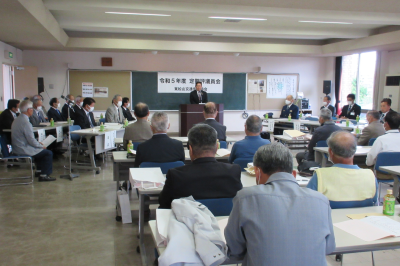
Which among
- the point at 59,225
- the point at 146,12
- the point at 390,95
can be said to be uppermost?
the point at 146,12

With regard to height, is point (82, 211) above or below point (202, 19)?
below

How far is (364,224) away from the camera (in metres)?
1.90

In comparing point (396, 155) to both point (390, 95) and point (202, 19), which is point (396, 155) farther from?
point (390, 95)

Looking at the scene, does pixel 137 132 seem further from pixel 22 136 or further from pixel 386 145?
pixel 386 145

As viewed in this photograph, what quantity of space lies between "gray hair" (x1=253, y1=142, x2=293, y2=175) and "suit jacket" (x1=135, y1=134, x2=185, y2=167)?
1.78 m

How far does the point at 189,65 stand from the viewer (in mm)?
11234

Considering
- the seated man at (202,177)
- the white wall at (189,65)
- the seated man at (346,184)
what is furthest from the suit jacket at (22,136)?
the white wall at (189,65)

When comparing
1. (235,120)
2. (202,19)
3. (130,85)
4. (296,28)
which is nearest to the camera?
(202,19)

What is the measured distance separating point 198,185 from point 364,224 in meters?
0.97

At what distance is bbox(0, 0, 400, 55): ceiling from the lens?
6.27m

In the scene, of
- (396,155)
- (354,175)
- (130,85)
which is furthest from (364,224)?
(130,85)

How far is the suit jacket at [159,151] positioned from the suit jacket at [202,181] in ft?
3.76

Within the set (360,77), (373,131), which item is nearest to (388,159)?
(373,131)

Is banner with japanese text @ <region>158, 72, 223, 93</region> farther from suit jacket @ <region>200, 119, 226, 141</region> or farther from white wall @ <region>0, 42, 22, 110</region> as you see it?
suit jacket @ <region>200, 119, 226, 141</region>
